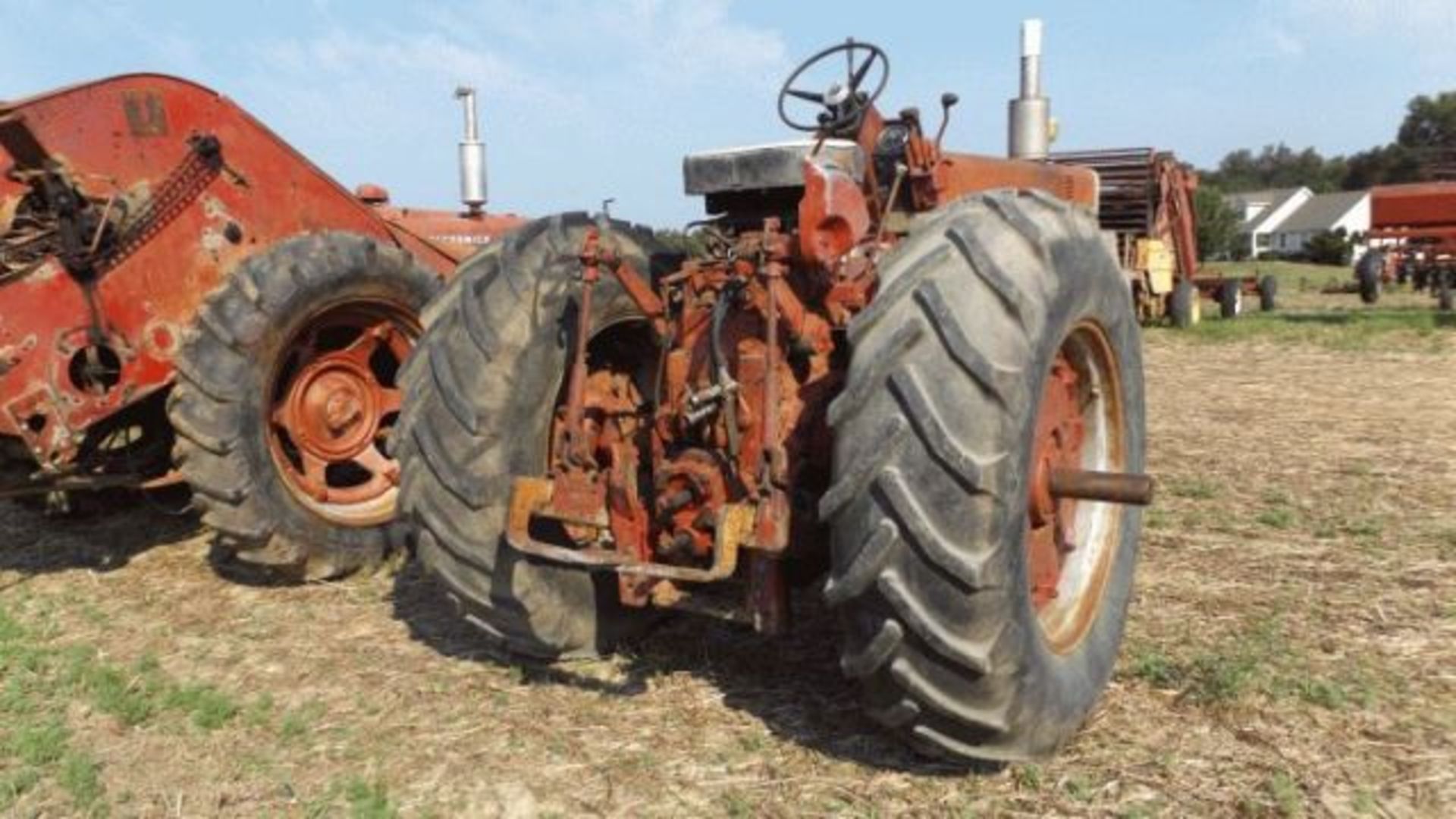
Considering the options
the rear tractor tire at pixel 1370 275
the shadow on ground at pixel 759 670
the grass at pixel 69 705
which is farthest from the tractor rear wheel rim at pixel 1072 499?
the rear tractor tire at pixel 1370 275

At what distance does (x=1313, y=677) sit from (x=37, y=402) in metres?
4.69

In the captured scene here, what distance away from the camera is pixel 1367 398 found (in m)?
8.60

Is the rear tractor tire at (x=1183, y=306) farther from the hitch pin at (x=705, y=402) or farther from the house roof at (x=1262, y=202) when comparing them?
the house roof at (x=1262, y=202)

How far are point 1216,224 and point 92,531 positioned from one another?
194 feet

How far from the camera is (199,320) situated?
4.70m

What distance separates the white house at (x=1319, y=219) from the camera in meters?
70.4

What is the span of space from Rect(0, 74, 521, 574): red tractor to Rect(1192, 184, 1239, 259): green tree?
170 ft

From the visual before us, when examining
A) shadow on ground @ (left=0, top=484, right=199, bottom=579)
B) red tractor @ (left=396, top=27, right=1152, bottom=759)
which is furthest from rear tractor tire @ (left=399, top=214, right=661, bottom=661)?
shadow on ground @ (left=0, top=484, right=199, bottom=579)

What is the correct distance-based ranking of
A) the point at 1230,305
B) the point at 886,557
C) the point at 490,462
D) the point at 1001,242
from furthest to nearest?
the point at 1230,305, the point at 490,462, the point at 1001,242, the point at 886,557

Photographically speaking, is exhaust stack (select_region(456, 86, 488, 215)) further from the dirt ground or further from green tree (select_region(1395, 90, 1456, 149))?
green tree (select_region(1395, 90, 1456, 149))

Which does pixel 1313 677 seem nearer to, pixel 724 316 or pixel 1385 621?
pixel 1385 621

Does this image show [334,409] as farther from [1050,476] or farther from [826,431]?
[1050,476]

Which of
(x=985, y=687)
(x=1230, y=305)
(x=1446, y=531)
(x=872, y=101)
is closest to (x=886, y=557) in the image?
(x=985, y=687)

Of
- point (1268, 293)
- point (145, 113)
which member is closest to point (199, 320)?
point (145, 113)
